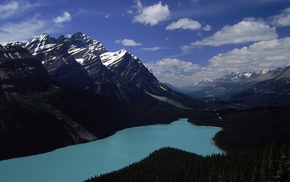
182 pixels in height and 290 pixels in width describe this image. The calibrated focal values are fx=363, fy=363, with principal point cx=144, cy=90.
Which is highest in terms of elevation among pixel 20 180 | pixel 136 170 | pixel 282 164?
pixel 282 164

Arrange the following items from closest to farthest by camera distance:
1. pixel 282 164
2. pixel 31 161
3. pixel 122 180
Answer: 1. pixel 282 164
2. pixel 122 180
3. pixel 31 161

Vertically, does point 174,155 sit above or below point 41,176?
above

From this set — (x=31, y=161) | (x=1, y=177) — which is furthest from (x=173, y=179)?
(x=31, y=161)

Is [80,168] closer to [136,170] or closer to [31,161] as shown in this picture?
[31,161]

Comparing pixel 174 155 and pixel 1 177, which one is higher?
pixel 174 155

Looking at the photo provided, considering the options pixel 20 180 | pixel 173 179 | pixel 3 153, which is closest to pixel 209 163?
pixel 173 179

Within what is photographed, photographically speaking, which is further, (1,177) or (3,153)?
(3,153)

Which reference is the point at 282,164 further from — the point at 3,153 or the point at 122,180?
the point at 3,153

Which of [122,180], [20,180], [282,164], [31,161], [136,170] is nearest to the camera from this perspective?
[282,164]

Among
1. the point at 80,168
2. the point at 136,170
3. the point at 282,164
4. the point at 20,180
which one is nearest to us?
the point at 282,164
